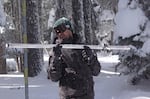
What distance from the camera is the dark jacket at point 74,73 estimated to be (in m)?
5.09

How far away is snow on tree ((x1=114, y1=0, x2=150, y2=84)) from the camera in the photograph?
10.4 metres

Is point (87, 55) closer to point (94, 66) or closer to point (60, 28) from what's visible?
point (94, 66)

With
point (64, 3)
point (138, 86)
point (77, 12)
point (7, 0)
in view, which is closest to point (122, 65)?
point (138, 86)

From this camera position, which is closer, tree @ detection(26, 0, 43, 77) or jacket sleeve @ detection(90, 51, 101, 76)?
jacket sleeve @ detection(90, 51, 101, 76)

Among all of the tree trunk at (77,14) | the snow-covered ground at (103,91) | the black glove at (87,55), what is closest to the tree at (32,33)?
the tree trunk at (77,14)

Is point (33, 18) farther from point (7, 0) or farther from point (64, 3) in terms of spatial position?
point (7, 0)

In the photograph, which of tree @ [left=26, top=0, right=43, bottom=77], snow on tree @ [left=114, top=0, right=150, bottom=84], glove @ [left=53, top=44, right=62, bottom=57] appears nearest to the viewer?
glove @ [left=53, top=44, right=62, bottom=57]

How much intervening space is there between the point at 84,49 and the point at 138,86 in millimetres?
6247

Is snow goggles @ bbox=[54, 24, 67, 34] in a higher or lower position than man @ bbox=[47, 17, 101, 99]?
higher

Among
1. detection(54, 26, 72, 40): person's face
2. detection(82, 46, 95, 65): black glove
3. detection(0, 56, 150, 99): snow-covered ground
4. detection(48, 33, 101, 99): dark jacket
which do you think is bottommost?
detection(0, 56, 150, 99): snow-covered ground

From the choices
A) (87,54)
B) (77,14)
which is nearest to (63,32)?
(87,54)

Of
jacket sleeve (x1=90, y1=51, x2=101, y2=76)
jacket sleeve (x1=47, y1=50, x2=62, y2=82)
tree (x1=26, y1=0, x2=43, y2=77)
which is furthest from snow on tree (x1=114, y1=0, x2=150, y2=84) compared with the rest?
tree (x1=26, y1=0, x2=43, y2=77)

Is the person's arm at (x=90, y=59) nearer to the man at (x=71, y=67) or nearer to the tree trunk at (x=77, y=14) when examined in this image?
the man at (x=71, y=67)

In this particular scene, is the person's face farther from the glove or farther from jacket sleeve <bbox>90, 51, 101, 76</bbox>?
jacket sleeve <bbox>90, 51, 101, 76</bbox>
